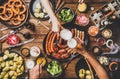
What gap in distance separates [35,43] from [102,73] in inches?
64.6

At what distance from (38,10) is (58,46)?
0.87 m

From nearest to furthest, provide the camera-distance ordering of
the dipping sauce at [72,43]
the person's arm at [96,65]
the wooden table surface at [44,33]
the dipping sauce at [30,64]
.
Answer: the person's arm at [96,65], the dipping sauce at [72,43], the dipping sauce at [30,64], the wooden table surface at [44,33]

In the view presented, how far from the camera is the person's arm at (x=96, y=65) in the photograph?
8398mm

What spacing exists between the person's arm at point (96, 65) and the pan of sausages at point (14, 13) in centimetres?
154

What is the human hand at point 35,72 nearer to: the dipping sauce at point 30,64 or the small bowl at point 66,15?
the dipping sauce at point 30,64

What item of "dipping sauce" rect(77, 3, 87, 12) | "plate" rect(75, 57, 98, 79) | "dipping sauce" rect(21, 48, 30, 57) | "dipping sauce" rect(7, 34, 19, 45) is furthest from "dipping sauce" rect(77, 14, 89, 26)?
"dipping sauce" rect(7, 34, 19, 45)

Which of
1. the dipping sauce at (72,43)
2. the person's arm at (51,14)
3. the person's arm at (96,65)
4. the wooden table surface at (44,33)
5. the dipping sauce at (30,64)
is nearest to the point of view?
the person's arm at (96,65)

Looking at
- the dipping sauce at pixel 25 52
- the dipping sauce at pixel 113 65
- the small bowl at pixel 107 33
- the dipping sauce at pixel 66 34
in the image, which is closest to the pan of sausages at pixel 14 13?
the dipping sauce at pixel 25 52

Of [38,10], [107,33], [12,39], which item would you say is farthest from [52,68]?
[107,33]

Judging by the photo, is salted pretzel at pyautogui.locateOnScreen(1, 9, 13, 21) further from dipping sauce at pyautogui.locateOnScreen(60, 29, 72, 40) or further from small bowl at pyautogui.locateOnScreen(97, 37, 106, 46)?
small bowl at pyautogui.locateOnScreen(97, 37, 106, 46)

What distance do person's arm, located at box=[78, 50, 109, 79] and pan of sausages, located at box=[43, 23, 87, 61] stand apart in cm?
66

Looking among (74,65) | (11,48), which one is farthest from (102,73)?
(11,48)

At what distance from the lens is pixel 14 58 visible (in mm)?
9039

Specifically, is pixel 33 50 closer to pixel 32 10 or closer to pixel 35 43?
pixel 35 43
